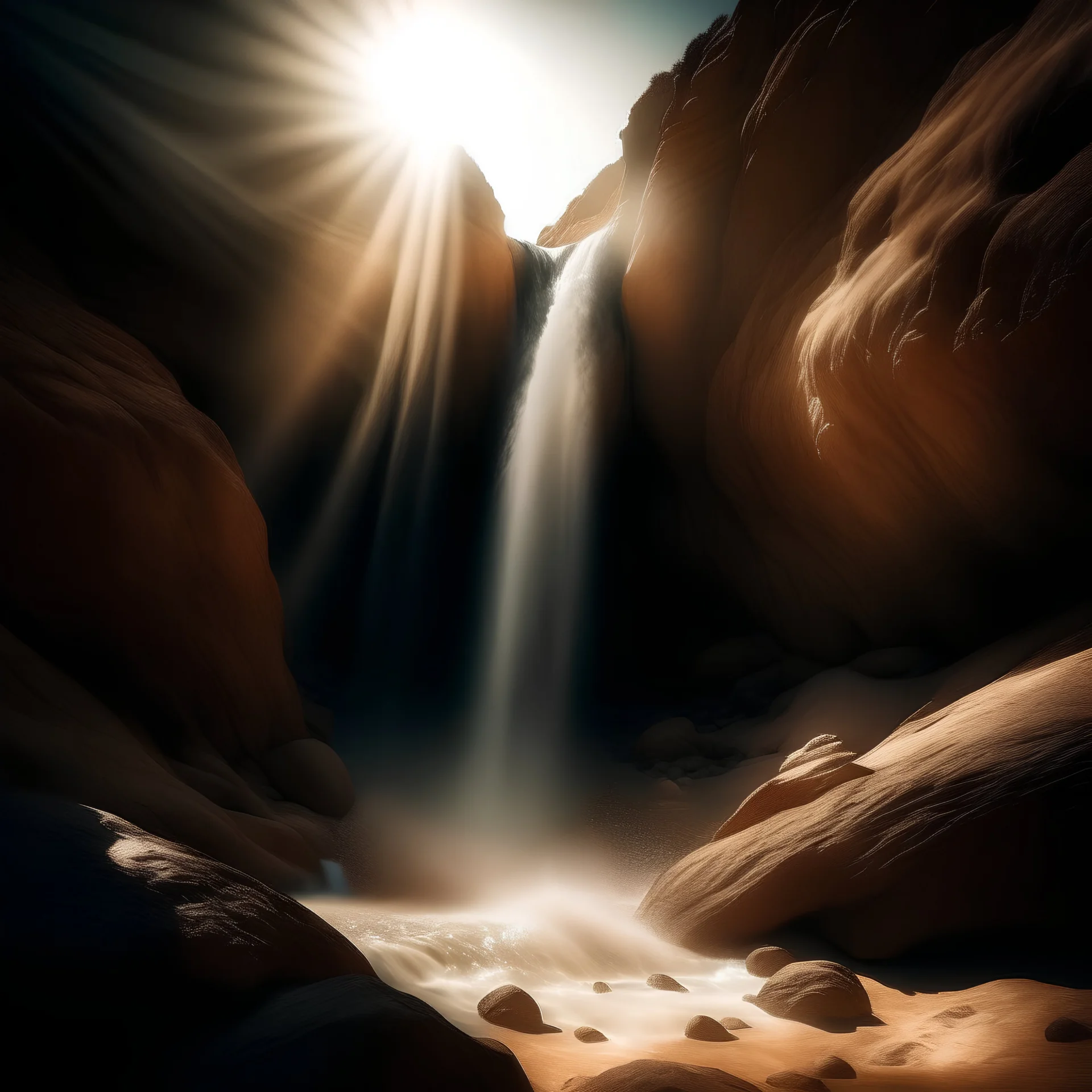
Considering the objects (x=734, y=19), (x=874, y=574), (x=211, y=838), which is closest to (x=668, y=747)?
(x=874, y=574)

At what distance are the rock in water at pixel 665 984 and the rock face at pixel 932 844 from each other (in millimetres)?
842

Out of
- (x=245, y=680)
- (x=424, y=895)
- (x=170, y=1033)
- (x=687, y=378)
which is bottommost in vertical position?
(x=170, y=1033)

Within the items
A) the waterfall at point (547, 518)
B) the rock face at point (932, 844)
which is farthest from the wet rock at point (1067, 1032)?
the waterfall at point (547, 518)

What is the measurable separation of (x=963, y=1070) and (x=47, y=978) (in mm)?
2678

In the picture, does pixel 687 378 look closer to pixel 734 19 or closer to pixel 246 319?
pixel 734 19

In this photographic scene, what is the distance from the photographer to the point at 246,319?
12.7 meters

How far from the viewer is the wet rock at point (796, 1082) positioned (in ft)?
7.89

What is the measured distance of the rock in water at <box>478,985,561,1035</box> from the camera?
322 cm

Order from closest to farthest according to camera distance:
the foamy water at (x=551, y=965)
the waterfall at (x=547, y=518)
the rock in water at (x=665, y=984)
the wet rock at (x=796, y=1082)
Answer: the wet rock at (x=796, y=1082) → the foamy water at (x=551, y=965) → the rock in water at (x=665, y=984) → the waterfall at (x=547, y=518)

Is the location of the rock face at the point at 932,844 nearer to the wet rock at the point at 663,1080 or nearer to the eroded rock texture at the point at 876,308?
the wet rock at the point at 663,1080

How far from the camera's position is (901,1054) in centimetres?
278

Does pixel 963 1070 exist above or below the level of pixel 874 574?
below

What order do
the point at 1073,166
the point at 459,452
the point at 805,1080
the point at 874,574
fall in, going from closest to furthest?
the point at 805,1080 → the point at 1073,166 → the point at 874,574 → the point at 459,452

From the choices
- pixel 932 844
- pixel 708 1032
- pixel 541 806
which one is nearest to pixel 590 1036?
pixel 708 1032
